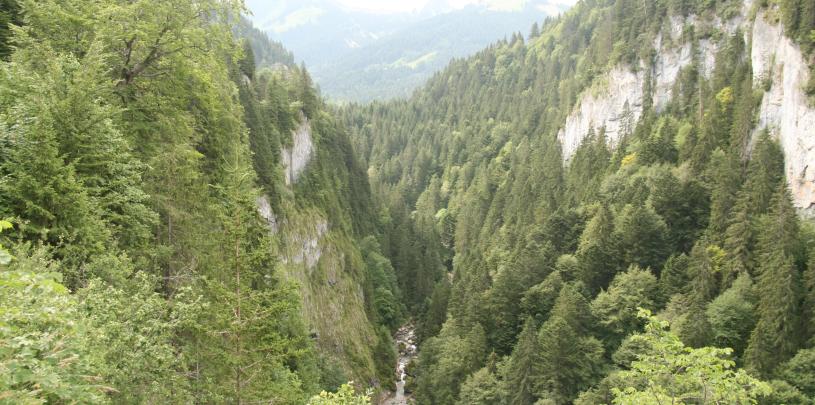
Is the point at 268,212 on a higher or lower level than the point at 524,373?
higher

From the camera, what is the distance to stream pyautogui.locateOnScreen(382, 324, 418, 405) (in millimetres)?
60259

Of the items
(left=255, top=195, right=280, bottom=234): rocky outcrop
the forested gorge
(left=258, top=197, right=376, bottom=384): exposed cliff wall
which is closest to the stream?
the forested gorge

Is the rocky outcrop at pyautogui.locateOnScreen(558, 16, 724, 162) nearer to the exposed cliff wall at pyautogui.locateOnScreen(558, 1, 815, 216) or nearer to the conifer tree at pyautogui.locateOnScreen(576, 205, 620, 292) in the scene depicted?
the exposed cliff wall at pyautogui.locateOnScreen(558, 1, 815, 216)

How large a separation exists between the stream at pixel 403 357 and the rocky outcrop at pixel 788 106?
42.2 metres

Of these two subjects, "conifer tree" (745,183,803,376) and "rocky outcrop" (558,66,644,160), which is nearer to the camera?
"conifer tree" (745,183,803,376)

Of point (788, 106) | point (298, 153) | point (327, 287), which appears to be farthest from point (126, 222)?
point (788, 106)

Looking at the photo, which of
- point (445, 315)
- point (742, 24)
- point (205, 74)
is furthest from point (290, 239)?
point (742, 24)

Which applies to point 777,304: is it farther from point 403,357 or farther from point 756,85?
point 403,357

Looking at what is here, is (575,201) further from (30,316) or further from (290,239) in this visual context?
(30,316)

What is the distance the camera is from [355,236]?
86.9 m

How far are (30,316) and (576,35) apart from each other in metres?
174

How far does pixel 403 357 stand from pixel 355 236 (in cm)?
2220

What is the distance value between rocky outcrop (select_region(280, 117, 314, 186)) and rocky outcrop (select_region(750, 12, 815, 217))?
49.7m

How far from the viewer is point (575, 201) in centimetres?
7956
